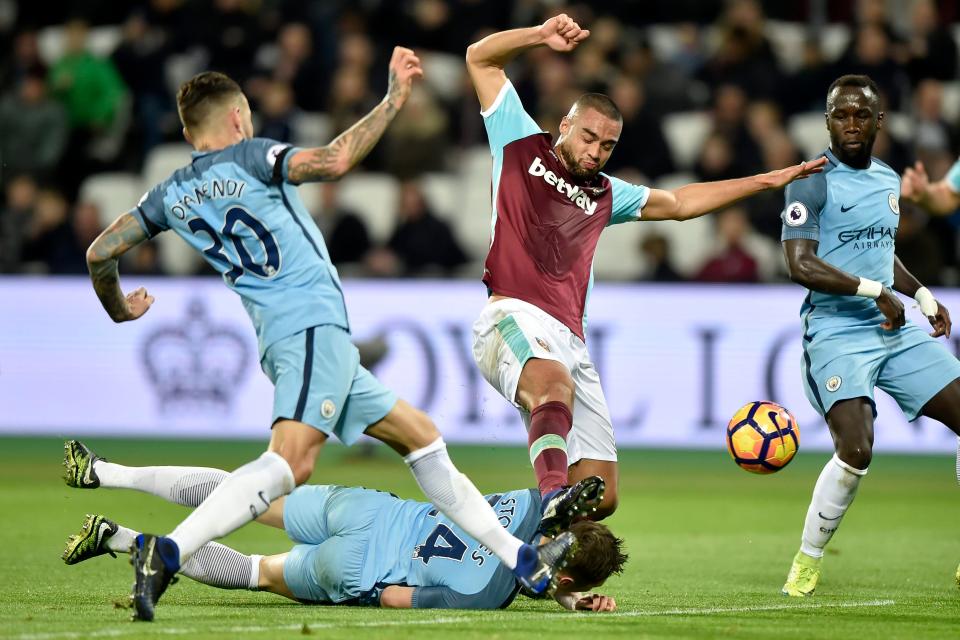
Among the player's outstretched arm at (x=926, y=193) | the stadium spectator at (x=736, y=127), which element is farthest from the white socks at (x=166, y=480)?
the stadium spectator at (x=736, y=127)

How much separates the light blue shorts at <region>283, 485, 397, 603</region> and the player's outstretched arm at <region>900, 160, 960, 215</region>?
158 inches

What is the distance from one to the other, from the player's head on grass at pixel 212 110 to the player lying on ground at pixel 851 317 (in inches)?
120

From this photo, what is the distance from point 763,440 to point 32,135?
1159cm

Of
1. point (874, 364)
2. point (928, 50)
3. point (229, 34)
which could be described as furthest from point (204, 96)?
Result: point (928, 50)

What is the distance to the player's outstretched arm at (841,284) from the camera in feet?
24.3

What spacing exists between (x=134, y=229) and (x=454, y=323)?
7.79m

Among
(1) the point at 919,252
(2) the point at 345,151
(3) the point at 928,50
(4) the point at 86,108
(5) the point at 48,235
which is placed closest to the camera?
(2) the point at 345,151

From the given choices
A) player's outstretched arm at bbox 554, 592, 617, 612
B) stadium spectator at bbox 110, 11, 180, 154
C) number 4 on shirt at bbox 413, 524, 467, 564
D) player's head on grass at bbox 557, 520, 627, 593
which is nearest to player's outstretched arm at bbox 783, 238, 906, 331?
player's head on grass at bbox 557, 520, 627, 593

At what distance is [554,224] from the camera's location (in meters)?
7.77

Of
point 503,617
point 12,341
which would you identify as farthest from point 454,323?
point 503,617

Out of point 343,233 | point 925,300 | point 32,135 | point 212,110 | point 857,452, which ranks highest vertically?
point 32,135

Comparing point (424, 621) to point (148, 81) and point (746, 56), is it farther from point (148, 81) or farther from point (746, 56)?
point (148, 81)

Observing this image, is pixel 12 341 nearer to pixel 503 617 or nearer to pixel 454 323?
pixel 454 323

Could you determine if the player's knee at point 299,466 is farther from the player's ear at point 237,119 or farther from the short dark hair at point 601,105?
the short dark hair at point 601,105
